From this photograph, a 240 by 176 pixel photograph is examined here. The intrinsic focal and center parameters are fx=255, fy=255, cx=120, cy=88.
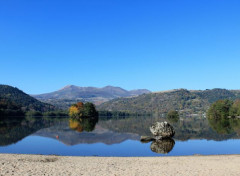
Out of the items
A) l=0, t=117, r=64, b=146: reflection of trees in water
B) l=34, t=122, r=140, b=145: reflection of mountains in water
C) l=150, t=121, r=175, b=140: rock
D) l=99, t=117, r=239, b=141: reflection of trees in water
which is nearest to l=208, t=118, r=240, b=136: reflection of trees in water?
l=99, t=117, r=239, b=141: reflection of trees in water

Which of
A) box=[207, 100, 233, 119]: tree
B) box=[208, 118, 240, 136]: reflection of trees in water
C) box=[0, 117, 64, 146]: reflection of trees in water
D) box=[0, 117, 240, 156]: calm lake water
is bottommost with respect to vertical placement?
box=[0, 117, 240, 156]: calm lake water

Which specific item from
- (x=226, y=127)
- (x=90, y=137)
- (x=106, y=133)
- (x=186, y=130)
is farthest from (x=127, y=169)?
(x=226, y=127)

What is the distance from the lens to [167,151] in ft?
129

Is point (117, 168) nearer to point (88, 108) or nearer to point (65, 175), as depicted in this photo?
point (65, 175)

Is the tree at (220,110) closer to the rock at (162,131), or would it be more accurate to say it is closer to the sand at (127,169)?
the rock at (162,131)

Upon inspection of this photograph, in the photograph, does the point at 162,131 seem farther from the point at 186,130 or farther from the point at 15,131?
the point at 15,131

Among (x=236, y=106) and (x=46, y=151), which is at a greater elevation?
(x=236, y=106)

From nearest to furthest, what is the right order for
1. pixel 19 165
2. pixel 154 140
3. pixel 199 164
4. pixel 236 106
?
1. pixel 19 165
2. pixel 199 164
3. pixel 154 140
4. pixel 236 106

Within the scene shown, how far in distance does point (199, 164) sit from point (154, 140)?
25740 mm

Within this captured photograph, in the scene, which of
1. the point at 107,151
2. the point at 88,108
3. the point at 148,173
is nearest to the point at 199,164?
the point at 148,173

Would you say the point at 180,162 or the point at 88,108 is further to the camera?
the point at 88,108

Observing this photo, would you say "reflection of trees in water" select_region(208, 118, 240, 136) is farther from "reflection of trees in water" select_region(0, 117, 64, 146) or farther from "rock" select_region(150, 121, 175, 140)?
"reflection of trees in water" select_region(0, 117, 64, 146)

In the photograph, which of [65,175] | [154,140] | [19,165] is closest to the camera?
[65,175]

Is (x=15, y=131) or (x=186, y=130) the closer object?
(x=15, y=131)
